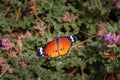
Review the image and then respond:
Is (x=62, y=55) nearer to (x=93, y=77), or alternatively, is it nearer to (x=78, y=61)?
(x=78, y=61)

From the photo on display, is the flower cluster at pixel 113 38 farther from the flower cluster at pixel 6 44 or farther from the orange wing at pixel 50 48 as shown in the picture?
the flower cluster at pixel 6 44

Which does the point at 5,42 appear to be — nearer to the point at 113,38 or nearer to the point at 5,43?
the point at 5,43

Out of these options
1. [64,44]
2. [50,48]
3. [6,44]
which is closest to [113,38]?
[64,44]

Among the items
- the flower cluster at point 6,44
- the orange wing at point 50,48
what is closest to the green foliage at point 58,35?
the flower cluster at point 6,44

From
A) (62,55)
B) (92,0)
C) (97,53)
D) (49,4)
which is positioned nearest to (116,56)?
(97,53)

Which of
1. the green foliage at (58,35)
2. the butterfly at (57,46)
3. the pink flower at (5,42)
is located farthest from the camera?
the pink flower at (5,42)

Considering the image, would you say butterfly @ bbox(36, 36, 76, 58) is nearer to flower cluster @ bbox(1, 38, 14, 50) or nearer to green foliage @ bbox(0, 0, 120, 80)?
green foliage @ bbox(0, 0, 120, 80)

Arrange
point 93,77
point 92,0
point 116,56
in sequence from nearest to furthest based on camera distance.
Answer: point 116,56
point 93,77
point 92,0

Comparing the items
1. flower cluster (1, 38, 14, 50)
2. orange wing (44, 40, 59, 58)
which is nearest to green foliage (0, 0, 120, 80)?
flower cluster (1, 38, 14, 50)
